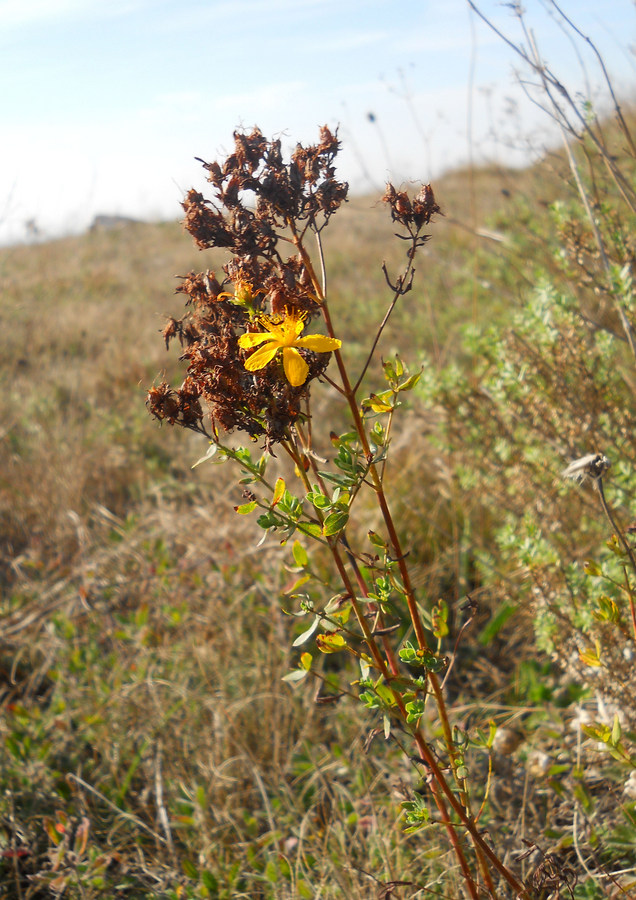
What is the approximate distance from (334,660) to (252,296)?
1865 millimetres

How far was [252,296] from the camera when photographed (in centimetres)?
106

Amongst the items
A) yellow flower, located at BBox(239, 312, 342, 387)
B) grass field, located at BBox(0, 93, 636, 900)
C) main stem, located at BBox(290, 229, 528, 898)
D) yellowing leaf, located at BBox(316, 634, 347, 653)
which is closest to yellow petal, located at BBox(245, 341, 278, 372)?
yellow flower, located at BBox(239, 312, 342, 387)

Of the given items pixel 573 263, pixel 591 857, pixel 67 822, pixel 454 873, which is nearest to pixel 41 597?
pixel 67 822

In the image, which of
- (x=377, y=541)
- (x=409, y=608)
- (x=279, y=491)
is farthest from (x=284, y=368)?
(x=409, y=608)

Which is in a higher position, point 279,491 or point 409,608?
point 279,491

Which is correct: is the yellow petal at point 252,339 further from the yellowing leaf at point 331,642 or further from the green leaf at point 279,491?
the yellowing leaf at point 331,642

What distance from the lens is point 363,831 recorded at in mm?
1907

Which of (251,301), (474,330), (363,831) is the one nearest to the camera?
(251,301)

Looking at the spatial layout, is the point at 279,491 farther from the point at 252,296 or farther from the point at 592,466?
the point at 592,466

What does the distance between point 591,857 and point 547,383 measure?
4.23ft

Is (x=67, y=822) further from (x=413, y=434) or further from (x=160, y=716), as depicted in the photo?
(x=413, y=434)

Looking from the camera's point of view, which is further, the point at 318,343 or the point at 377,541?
the point at 377,541

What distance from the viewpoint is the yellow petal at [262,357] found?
3.17 feet

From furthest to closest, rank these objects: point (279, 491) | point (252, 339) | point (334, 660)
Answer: point (334, 660) < point (279, 491) < point (252, 339)
